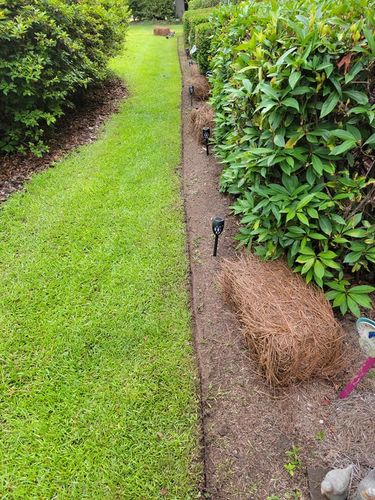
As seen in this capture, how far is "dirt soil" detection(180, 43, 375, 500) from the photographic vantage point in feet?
4.83

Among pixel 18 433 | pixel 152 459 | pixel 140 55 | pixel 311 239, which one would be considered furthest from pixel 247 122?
pixel 140 55

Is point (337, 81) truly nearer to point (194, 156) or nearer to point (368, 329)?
point (368, 329)

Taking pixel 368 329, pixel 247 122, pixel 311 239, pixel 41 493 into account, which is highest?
pixel 247 122

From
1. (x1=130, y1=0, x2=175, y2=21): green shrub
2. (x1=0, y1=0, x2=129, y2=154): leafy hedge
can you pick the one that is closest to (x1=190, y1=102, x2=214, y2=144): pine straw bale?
(x1=0, y1=0, x2=129, y2=154): leafy hedge

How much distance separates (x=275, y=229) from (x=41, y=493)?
196 centimetres

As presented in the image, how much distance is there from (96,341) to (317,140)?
187cm

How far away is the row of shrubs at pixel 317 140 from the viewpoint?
170 cm

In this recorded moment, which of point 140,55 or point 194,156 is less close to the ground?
point 140,55

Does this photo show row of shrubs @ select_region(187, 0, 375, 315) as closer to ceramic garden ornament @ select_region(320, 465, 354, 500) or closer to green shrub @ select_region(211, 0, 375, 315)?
green shrub @ select_region(211, 0, 375, 315)

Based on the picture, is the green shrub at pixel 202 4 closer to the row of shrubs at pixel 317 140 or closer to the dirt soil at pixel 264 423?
the row of shrubs at pixel 317 140

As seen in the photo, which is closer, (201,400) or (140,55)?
(201,400)

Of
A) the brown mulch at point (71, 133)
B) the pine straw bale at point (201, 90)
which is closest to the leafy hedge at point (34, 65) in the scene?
the brown mulch at point (71, 133)

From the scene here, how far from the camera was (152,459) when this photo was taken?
158 cm

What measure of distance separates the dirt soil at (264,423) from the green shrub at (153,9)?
27.4 meters
